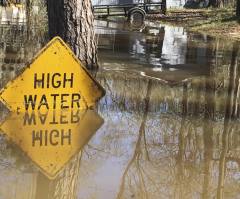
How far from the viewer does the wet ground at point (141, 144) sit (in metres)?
5.56

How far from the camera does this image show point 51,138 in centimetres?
691

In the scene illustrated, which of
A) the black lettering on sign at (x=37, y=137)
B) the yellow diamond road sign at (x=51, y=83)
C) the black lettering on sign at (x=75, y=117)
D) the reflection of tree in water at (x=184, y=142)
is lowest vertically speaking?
the reflection of tree in water at (x=184, y=142)

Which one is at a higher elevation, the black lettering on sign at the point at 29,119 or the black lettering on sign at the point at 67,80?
the black lettering on sign at the point at 67,80

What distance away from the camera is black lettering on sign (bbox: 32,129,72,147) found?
22.1 ft

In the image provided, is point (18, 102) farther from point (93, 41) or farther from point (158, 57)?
point (158, 57)

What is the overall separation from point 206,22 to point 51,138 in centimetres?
2592

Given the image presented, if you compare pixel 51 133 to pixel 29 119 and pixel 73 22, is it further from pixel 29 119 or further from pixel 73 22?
pixel 73 22

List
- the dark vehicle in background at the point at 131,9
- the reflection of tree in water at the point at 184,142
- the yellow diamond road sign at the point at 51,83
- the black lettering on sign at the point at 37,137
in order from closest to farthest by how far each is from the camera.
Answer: the reflection of tree in water at the point at 184,142, the black lettering on sign at the point at 37,137, the yellow diamond road sign at the point at 51,83, the dark vehicle in background at the point at 131,9

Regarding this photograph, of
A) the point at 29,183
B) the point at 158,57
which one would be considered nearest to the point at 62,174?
the point at 29,183

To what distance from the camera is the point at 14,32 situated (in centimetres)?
1986

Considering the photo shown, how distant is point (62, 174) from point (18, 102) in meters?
2.01

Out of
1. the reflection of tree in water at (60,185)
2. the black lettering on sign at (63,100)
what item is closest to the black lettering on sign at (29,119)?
the black lettering on sign at (63,100)

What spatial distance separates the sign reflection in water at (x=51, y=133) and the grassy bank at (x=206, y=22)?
677 inches

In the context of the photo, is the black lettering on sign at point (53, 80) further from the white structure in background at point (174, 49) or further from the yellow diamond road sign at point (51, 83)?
the white structure in background at point (174, 49)
